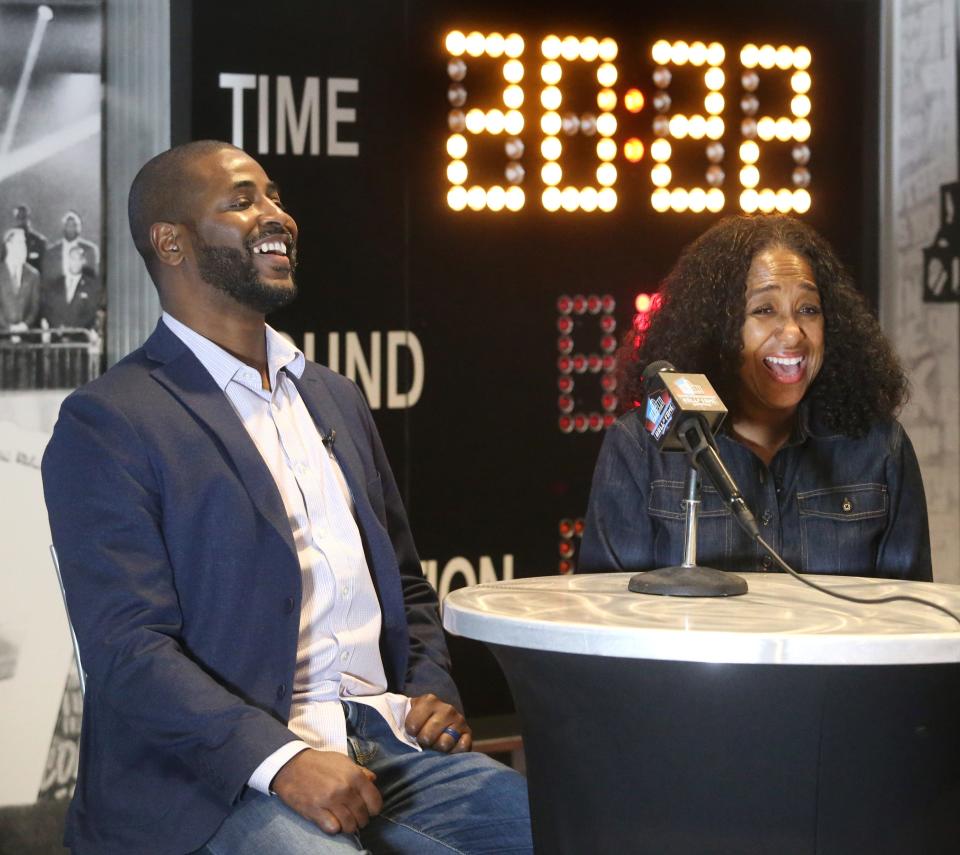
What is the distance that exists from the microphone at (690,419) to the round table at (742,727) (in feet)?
0.58

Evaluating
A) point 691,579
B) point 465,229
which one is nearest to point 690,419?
point 691,579

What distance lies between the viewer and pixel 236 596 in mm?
2203

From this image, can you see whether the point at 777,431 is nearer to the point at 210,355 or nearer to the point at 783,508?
the point at 783,508

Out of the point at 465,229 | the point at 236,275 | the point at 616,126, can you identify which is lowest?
the point at 236,275

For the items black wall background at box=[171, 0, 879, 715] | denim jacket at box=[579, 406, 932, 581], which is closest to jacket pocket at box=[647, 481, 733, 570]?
denim jacket at box=[579, 406, 932, 581]

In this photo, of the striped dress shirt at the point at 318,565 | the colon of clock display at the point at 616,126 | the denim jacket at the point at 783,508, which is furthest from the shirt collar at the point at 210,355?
the colon of clock display at the point at 616,126

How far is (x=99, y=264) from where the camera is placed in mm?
3500

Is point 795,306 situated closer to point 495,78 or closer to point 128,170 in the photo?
point 495,78

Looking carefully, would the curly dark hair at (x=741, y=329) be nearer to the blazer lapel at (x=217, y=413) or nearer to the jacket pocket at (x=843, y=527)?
the jacket pocket at (x=843, y=527)

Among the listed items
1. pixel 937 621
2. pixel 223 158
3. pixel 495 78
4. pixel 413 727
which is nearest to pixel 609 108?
pixel 495 78

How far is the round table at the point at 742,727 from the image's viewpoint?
70.8 inches

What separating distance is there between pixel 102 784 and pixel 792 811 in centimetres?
100

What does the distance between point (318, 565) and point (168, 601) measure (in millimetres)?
261

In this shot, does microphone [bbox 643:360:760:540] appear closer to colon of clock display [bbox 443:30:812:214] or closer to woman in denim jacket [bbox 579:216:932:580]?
woman in denim jacket [bbox 579:216:932:580]
